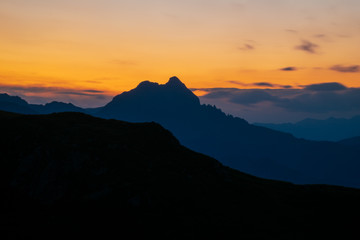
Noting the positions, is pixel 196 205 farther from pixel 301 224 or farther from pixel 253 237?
pixel 301 224

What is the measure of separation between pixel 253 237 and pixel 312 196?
2962 centimetres

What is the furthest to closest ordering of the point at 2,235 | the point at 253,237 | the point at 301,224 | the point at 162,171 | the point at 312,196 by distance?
1. the point at 312,196
2. the point at 162,171
3. the point at 301,224
4. the point at 253,237
5. the point at 2,235

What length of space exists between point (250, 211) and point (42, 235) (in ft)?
134

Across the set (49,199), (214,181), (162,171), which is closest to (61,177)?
(49,199)

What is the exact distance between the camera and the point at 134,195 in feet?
202

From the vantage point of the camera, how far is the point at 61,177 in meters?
65.6

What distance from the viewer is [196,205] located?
62125 millimetres

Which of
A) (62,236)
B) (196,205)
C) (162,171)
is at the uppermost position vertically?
(162,171)

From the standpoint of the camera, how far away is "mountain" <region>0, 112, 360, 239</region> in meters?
54.7

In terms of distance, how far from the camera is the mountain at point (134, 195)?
54.7 m

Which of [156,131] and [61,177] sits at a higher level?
[156,131]

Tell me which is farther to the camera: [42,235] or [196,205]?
[196,205]

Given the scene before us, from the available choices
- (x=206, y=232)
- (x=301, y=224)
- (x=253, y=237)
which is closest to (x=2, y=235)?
(x=206, y=232)

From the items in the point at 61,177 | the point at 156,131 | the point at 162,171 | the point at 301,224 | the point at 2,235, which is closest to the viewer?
the point at 2,235
